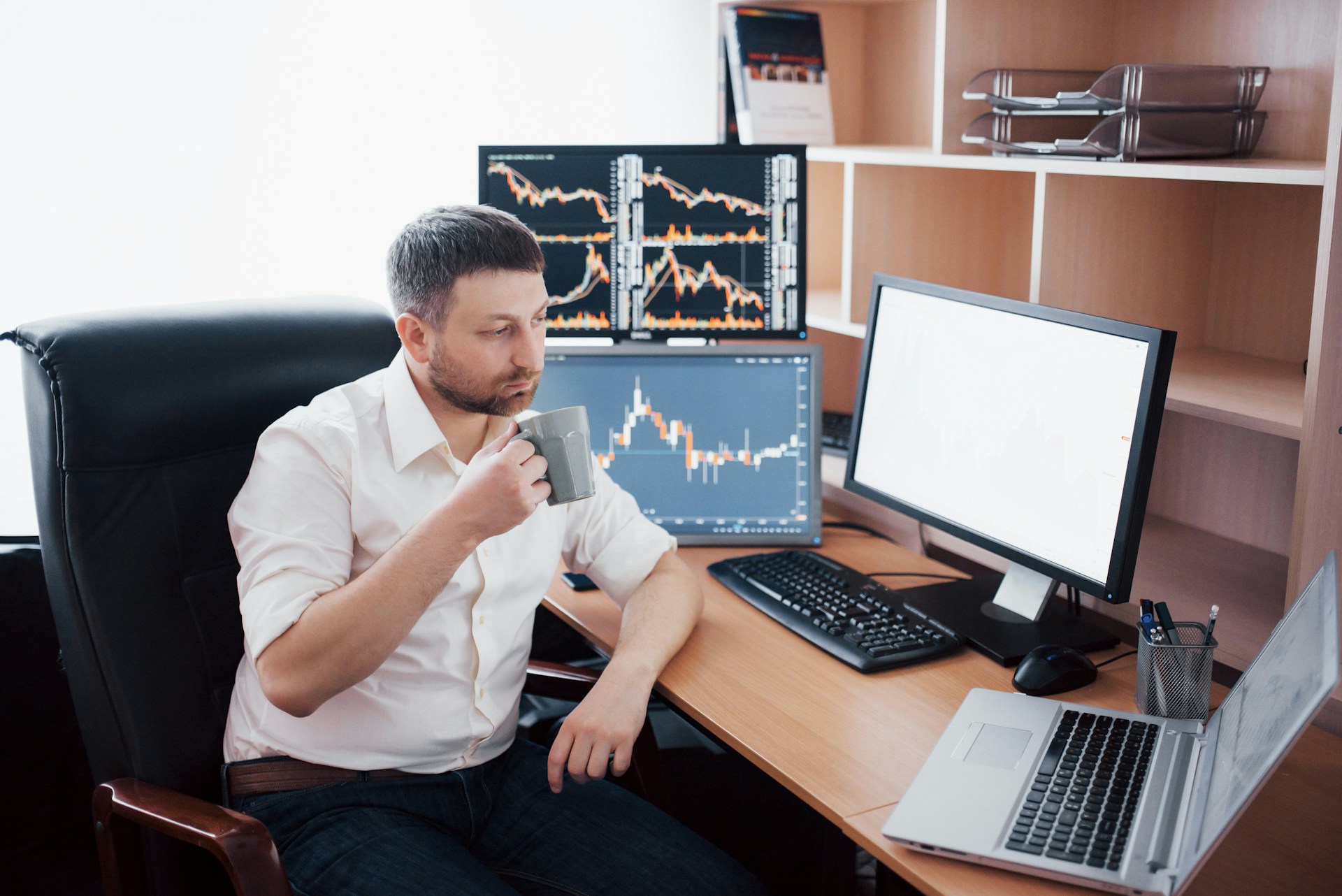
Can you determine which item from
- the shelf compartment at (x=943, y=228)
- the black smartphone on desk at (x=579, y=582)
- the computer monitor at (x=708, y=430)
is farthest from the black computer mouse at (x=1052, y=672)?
the shelf compartment at (x=943, y=228)

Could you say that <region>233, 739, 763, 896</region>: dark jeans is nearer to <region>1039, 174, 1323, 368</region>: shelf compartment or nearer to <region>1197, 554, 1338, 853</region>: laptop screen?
<region>1197, 554, 1338, 853</region>: laptop screen

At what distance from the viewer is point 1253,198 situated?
68.2 inches

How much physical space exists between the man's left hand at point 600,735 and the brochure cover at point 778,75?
50.2 inches

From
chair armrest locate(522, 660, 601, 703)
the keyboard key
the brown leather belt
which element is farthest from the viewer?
chair armrest locate(522, 660, 601, 703)

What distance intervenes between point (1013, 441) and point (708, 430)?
0.58 meters

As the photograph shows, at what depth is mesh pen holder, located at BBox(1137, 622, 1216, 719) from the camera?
4.17 feet

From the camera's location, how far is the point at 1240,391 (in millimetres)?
1548

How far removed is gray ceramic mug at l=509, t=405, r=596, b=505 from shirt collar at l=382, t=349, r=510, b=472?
158mm

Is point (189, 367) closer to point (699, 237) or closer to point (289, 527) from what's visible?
point (289, 527)

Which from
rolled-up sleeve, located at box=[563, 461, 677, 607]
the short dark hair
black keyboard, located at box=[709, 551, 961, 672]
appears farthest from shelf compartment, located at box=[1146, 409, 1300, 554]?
the short dark hair

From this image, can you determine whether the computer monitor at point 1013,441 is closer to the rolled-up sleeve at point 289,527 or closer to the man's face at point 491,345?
the man's face at point 491,345

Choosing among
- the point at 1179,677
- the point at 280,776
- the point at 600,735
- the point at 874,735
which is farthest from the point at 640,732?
the point at 1179,677

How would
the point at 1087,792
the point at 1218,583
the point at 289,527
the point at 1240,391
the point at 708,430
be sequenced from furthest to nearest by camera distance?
the point at 708,430 < the point at 1218,583 < the point at 1240,391 < the point at 289,527 < the point at 1087,792

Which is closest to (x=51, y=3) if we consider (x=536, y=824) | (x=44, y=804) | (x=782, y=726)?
(x=44, y=804)
